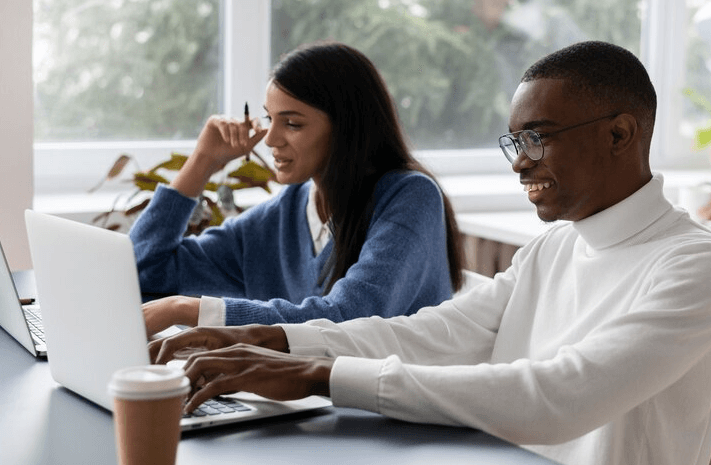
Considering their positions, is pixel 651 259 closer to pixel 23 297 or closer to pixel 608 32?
pixel 23 297

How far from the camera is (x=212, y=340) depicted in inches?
52.6

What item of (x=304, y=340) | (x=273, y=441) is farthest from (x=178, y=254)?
(x=273, y=441)

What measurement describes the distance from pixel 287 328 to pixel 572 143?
46 cm

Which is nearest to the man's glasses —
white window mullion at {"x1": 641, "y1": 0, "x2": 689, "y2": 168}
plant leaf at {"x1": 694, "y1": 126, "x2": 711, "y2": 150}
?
plant leaf at {"x1": 694, "y1": 126, "x2": 711, "y2": 150}

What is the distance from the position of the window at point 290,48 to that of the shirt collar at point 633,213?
6.46ft

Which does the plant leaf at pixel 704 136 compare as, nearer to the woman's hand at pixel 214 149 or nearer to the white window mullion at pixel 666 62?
the white window mullion at pixel 666 62

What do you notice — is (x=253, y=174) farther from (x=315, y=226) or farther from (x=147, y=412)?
(x=147, y=412)

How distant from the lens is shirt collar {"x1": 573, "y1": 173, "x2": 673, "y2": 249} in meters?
1.35

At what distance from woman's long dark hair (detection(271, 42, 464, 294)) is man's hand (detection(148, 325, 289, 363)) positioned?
60 centimetres

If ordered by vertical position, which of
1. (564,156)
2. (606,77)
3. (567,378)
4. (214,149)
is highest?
(606,77)

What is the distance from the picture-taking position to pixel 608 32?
3.74 metres

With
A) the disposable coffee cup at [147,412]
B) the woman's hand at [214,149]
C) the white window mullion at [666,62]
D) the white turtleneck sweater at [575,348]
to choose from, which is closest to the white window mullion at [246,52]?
the woman's hand at [214,149]

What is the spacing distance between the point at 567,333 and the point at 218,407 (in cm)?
51

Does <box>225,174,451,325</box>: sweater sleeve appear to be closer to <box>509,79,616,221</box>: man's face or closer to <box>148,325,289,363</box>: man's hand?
<box>148,325,289,363</box>: man's hand
